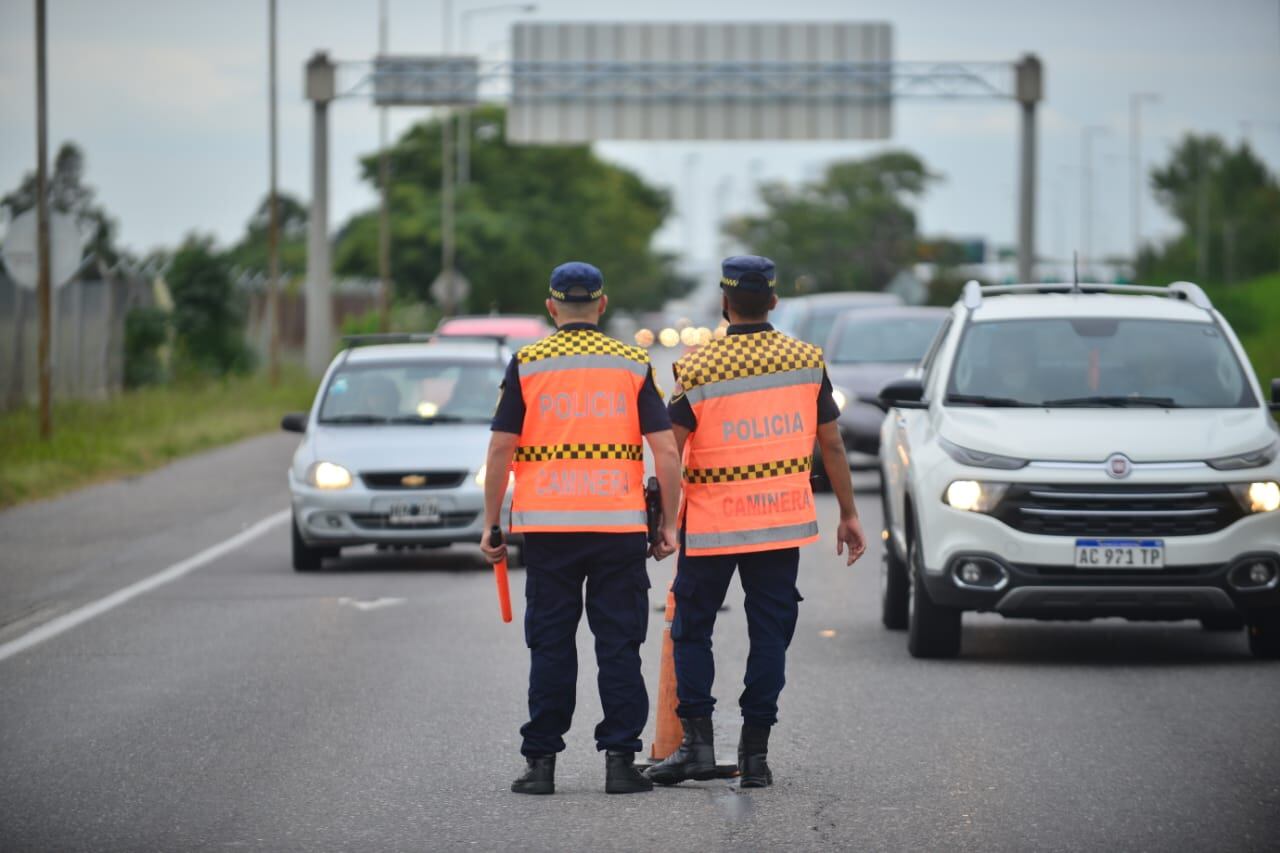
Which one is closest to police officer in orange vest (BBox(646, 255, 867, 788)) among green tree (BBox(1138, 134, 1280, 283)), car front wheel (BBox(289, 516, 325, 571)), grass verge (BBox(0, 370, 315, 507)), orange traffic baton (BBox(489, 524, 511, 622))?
orange traffic baton (BBox(489, 524, 511, 622))

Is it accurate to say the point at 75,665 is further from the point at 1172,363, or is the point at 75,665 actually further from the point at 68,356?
the point at 68,356

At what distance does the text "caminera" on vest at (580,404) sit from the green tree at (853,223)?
126 metres

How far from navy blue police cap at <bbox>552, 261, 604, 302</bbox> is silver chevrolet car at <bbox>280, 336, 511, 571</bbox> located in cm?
787

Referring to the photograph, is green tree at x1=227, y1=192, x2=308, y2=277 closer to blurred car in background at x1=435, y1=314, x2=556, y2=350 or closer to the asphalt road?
blurred car in background at x1=435, y1=314, x2=556, y2=350

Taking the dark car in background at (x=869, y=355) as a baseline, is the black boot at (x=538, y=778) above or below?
below

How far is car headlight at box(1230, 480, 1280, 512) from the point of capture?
10820 millimetres

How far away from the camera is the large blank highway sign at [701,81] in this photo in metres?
48.8

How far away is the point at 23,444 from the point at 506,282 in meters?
61.6

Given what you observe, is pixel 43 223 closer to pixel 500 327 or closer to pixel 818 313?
pixel 500 327

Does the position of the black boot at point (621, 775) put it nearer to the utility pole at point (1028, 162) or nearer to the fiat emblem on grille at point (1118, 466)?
the fiat emblem on grille at point (1118, 466)

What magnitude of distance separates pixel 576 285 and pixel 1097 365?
4695 mm

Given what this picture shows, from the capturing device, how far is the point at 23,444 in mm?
25891

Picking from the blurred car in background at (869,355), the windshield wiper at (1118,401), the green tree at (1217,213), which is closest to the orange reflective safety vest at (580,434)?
the windshield wiper at (1118,401)

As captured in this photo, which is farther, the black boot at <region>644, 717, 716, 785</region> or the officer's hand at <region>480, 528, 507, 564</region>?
the black boot at <region>644, 717, 716, 785</region>
